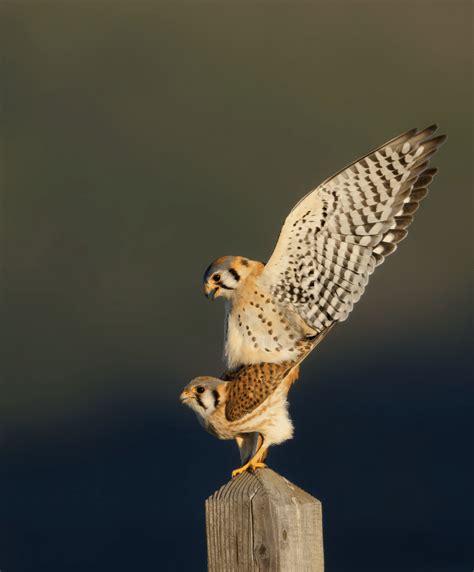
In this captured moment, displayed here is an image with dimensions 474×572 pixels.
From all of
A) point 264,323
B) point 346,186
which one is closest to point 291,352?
point 264,323

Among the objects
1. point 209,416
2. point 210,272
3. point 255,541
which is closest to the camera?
point 255,541

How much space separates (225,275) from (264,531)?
1.68 metres

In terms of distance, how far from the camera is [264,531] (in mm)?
2547

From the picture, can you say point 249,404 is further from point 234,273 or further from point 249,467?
point 234,273

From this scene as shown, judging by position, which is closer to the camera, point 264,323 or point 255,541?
point 255,541

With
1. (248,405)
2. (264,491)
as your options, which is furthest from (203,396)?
(264,491)

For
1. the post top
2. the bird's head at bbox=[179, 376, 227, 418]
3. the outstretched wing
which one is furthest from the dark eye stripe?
the post top

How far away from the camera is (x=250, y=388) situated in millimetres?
3889

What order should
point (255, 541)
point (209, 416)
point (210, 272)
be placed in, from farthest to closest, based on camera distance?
point (210, 272)
point (209, 416)
point (255, 541)

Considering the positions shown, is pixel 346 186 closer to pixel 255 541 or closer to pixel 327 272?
pixel 327 272

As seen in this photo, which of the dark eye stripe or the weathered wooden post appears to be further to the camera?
the dark eye stripe

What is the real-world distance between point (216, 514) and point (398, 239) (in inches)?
73.9

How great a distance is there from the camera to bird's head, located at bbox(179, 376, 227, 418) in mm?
3770

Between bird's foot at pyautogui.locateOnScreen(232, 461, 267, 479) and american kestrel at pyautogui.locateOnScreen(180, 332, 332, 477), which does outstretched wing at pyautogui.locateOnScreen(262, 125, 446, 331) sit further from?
bird's foot at pyautogui.locateOnScreen(232, 461, 267, 479)
